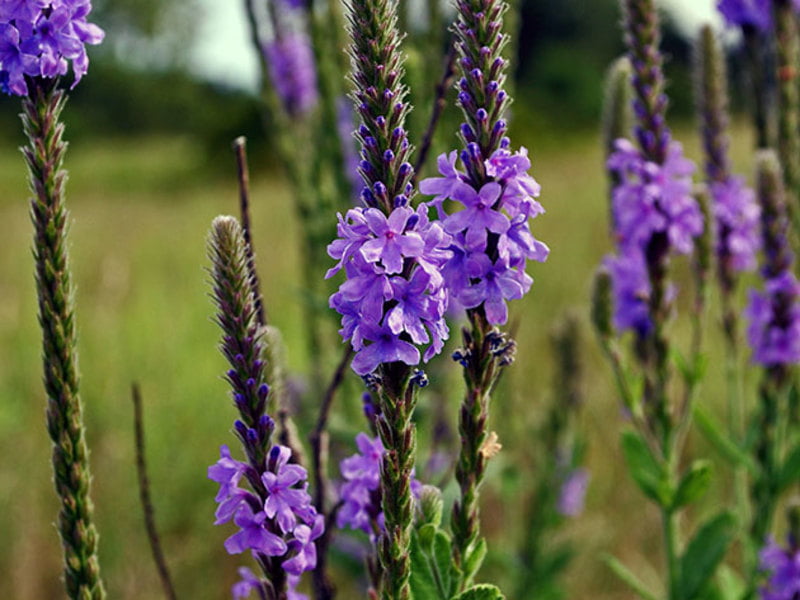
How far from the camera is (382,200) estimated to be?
49.8 inches

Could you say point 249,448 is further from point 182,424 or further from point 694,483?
point 182,424

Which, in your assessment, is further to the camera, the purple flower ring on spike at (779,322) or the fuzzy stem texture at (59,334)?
the purple flower ring on spike at (779,322)

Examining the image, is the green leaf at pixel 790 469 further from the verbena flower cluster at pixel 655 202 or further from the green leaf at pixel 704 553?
the verbena flower cluster at pixel 655 202

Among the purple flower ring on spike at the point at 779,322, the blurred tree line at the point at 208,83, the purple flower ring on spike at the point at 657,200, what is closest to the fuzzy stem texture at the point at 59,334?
the purple flower ring on spike at the point at 657,200

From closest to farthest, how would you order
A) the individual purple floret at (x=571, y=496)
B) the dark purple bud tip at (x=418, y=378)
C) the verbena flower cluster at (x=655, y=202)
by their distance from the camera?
the dark purple bud tip at (x=418, y=378), the verbena flower cluster at (x=655, y=202), the individual purple floret at (x=571, y=496)

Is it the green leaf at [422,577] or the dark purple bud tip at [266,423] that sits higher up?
the dark purple bud tip at [266,423]

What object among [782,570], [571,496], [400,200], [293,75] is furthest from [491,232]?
[293,75]

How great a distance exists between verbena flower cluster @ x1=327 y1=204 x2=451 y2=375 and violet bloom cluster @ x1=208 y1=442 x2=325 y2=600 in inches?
9.9

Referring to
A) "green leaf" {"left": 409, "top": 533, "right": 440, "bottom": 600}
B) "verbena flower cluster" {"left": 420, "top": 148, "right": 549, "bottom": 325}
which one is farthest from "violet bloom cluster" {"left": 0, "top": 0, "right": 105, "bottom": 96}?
"green leaf" {"left": 409, "top": 533, "right": 440, "bottom": 600}

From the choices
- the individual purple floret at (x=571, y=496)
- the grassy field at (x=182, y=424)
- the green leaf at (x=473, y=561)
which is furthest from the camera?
the individual purple floret at (x=571, y=496)

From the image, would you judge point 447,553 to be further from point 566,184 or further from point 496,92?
point 566,184

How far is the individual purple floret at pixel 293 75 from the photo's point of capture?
5383 millimetres

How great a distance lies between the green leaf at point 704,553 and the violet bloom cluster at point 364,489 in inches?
Result: 59.6

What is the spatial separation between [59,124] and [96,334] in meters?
5.72
